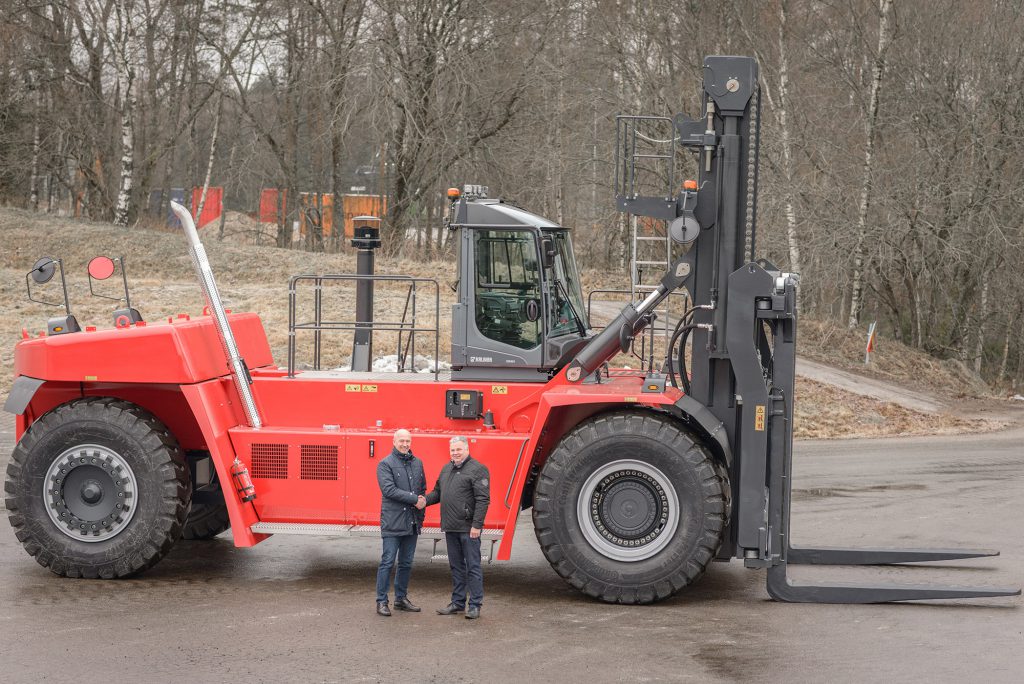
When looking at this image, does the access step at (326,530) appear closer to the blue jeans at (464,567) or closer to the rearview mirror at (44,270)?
the blue jeans at (464,567)

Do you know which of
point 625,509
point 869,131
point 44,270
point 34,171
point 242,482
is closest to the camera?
point 625,509

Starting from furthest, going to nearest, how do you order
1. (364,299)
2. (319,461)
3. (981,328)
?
(981,328) → (364,299) → (319,461)

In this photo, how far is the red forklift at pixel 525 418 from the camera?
9195 millimetres

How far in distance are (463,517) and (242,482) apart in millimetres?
1940

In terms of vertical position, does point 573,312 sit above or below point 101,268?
below

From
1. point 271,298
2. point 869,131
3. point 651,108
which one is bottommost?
point 271,298

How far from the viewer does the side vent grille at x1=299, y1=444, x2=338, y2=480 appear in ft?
31.9

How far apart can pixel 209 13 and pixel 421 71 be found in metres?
9.11

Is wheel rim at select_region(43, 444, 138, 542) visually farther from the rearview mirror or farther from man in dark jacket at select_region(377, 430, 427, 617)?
man in dark jacket at select_region(377, 430, 427, 617)

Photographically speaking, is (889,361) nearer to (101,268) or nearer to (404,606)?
(404,606)

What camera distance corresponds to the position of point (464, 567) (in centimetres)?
891

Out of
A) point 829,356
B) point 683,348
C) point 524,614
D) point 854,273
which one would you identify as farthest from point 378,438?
point 854,273

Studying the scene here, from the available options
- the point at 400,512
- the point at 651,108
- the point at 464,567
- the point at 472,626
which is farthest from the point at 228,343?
the point at 651,108

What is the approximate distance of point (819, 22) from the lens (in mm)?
30766
